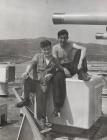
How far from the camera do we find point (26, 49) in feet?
10.6

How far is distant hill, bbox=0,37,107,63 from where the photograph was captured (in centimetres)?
310

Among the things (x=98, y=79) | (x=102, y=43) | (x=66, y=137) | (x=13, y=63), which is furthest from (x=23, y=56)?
(x=66, y=137)

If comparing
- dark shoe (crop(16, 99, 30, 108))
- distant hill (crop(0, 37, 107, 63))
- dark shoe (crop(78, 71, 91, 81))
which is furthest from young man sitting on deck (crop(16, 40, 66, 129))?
distant hill (crop(0, 37, 107, 63))

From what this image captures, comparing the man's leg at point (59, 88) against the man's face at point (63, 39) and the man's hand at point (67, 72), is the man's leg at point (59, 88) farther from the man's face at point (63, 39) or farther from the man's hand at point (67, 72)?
the man's face at point (63, 39)

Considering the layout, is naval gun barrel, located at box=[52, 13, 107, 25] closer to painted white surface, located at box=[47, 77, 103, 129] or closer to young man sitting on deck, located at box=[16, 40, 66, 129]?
young man sitting on deck, located at box=[16, 40, 66, 129]

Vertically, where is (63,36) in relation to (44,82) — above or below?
above

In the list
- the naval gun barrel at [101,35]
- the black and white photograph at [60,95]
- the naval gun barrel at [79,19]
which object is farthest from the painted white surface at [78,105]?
the naval gun barrel at [101,35]

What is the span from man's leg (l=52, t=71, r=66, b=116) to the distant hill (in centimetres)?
107

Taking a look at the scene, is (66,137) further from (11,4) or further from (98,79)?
(11,4)

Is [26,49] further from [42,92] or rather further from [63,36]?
[42,92]

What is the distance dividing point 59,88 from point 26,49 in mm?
1305

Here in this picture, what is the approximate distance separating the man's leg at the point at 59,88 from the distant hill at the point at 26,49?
3.52 ft

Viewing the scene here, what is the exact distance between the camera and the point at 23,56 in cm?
325

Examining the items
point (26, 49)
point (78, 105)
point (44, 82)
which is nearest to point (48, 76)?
point (44, 82)
